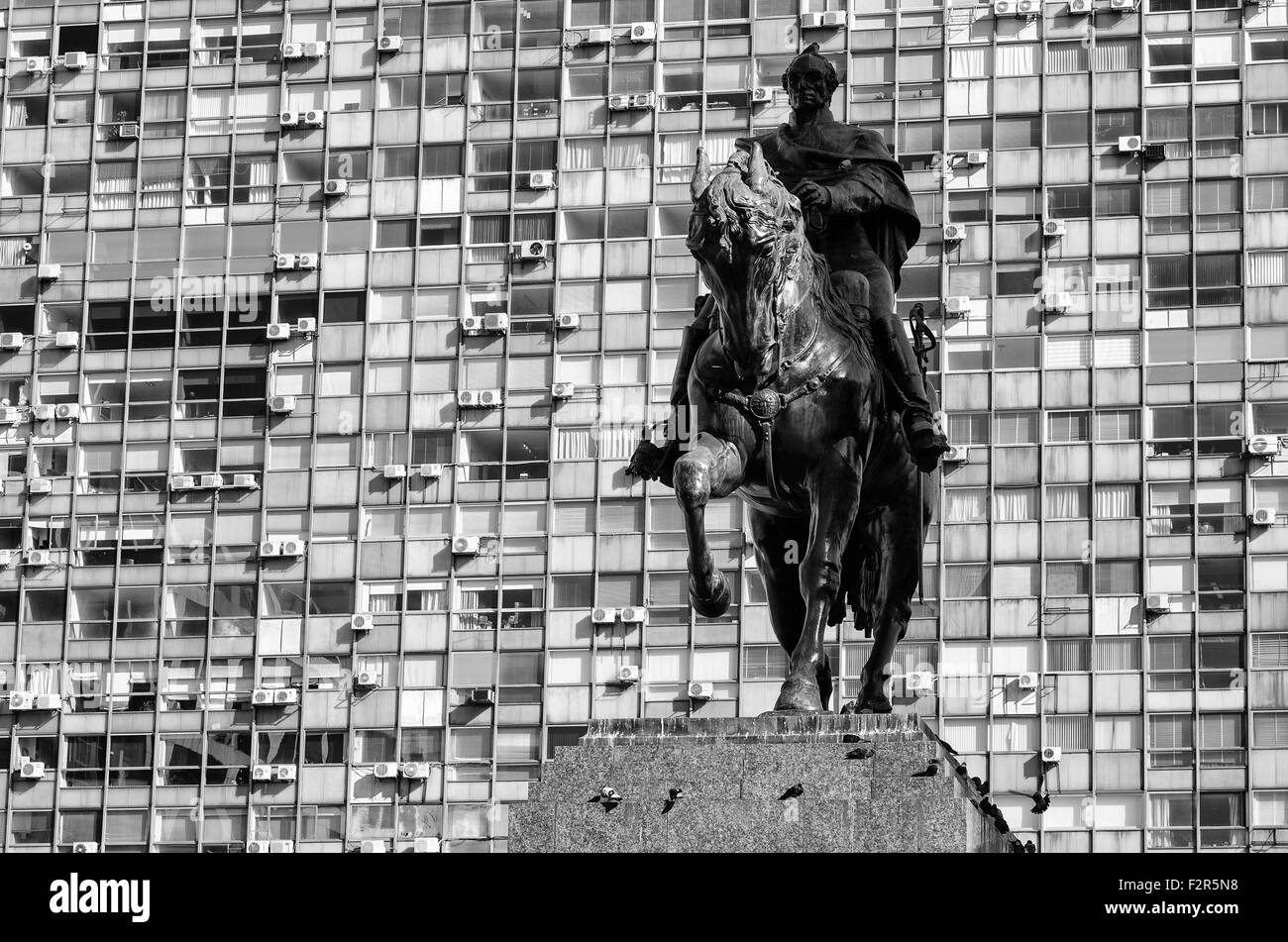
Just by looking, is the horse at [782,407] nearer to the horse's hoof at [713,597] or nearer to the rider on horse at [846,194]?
the horse's hoof at [713,597]

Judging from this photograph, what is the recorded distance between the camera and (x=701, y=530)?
76.3ft

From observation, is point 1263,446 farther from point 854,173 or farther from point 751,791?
point 751,791

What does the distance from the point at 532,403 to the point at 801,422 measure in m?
46.2

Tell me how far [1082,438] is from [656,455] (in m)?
45.2

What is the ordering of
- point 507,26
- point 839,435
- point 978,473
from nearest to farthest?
1. point 839,435
2. point 978,473
3. point 507,26

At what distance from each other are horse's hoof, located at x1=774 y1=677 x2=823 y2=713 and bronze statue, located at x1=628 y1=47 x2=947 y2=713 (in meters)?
0.02

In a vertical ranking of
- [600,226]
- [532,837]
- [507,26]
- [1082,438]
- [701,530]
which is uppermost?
[507,26]

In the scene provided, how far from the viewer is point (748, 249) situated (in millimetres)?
23344

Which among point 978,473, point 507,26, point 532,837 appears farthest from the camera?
point 507,26

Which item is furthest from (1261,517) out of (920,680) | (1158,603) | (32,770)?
(32,770)

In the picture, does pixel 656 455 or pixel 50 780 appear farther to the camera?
pixel 50 780

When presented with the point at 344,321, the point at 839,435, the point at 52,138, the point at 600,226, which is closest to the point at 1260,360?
the point at 600,226

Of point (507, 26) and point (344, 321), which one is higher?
point (507, 26)

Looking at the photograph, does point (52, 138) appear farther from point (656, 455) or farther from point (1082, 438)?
point (656, 455)
